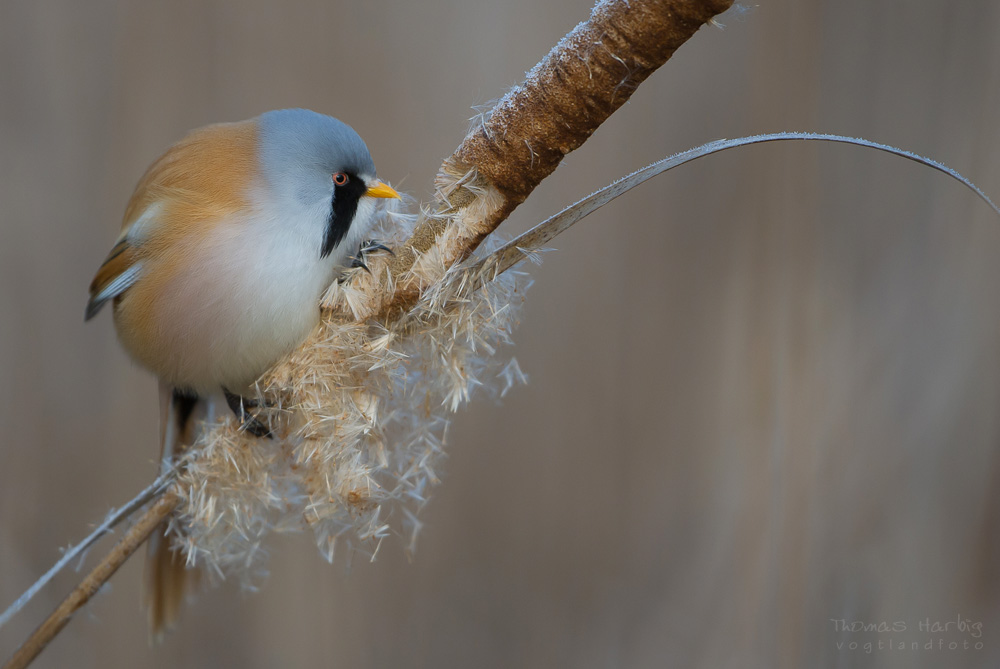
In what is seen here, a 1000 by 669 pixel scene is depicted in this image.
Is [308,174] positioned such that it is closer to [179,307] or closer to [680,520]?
[179,307]

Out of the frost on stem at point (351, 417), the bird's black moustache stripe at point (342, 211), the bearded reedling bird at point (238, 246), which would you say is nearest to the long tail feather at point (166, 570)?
the bearded reedling bird at point (238, 246)

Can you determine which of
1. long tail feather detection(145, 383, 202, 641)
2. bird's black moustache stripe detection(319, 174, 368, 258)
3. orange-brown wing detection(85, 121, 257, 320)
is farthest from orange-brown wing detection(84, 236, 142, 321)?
bird's black moustache stripe detection(319, 174, 368, 258)

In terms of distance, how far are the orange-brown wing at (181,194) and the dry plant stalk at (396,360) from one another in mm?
219

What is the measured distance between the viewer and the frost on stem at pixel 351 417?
0.70 metres

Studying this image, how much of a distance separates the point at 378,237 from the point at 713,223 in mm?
720

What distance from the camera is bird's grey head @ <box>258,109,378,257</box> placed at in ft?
2.88

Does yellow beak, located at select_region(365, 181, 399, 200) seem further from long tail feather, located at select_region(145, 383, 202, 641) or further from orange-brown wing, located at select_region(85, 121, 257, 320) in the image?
long tail feather, located at select_region(145, 383, 202, 641)

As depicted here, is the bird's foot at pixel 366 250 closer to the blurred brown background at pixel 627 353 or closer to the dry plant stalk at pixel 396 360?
the dry plant stalk at pixel 396 360

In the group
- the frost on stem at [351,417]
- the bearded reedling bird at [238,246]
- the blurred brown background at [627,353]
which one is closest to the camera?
the frost on stem at [351,417]

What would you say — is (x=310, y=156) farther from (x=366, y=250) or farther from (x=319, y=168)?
(x=366, y=250)

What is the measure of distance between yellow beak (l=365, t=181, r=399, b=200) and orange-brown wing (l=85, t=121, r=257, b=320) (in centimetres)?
15

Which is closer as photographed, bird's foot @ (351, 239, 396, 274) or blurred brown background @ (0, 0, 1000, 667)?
bird's foot @ (351, 239, 396, 274)

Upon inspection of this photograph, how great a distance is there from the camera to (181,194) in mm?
911

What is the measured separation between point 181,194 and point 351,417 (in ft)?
1.38
